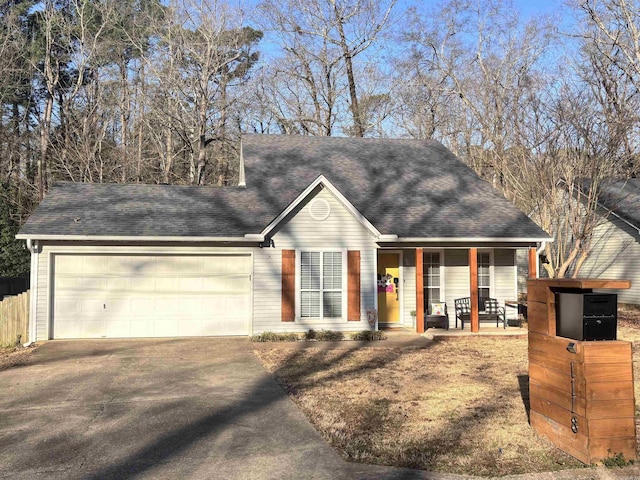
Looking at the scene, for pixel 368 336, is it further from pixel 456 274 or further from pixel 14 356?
pixel 14 356

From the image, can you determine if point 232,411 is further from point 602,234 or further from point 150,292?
point 602,234

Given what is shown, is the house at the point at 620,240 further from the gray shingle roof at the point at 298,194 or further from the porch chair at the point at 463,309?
the porch chair at the point at 463,309

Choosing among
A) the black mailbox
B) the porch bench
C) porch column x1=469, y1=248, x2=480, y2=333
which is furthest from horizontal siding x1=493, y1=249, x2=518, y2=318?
the black mailbox

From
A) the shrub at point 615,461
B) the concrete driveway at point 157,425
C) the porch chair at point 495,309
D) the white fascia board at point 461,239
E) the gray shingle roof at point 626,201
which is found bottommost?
the concrete driveway at point 157,425

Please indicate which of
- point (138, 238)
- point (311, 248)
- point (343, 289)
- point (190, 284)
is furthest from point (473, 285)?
point (138, 238)

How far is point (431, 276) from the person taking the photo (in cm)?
1483

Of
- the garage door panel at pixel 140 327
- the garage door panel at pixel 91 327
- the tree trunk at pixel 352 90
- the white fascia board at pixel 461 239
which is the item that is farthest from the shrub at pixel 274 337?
the tree trunk at pixel 352 90

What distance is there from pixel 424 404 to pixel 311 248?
6.71m

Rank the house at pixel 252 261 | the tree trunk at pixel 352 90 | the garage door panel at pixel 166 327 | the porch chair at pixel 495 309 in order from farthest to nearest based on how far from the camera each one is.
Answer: the tree trunk at pixel 352 90 → the porch chair at pixel 495 309 → the garage door panel at pixel 166 327 → the house at pixel 252 261

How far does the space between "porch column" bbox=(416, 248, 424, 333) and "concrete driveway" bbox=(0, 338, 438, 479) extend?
191 inches

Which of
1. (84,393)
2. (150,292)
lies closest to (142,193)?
(150,292)

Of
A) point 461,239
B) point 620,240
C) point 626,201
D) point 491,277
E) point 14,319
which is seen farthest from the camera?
point 620,240

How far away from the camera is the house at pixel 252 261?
1272 centimetres

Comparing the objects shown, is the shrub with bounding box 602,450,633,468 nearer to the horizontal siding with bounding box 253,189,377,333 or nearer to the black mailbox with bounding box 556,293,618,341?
the black mailbox with bounding box 556,293,618,341
